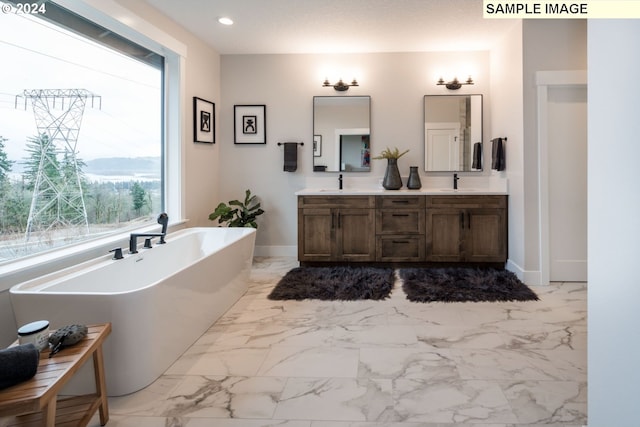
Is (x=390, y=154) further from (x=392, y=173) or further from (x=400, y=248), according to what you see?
(x=400, y=248)

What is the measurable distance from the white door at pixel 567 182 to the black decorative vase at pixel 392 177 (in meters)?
1.54

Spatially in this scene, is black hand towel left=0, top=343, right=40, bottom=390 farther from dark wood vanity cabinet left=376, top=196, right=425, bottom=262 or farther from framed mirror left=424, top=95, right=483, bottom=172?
framed mirror left=424, top=95, right=483, bottom=172

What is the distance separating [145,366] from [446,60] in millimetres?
4488

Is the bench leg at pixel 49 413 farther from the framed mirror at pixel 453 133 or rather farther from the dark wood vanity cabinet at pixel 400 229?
the framed mirror at pixel 453 133

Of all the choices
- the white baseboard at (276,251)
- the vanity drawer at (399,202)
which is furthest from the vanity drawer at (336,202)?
the white baseboard at (276,251)

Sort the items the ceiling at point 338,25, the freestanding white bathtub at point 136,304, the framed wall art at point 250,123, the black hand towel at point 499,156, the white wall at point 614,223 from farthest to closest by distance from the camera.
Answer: the framed wall art at point 250,123 < the black hand towel at point 499,156 < the ceiling at point 338,25 < the freestanding white bathtub at point 136,304 < the white wall at point 614,223

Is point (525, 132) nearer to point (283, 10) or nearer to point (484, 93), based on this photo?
point (484, 93)

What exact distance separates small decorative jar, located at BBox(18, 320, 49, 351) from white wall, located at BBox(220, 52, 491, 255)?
11.5 feet

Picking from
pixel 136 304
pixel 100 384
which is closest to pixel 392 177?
pixel 136 304

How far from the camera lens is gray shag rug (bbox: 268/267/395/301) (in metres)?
3.37

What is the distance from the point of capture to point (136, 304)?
1.82 m

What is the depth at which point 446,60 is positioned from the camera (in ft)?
15.3

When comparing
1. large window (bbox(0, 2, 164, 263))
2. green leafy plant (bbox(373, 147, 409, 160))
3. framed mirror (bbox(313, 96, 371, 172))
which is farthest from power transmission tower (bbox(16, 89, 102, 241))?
green leafy plant (bbox(373, 147, 409, 160))

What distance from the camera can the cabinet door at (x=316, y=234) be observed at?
14.1 ft
